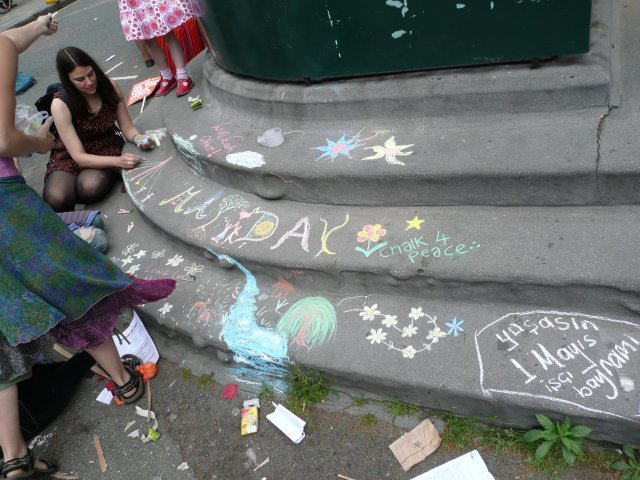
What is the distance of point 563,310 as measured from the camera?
2.29 meters

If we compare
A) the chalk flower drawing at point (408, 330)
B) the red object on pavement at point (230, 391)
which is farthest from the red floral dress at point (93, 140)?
the chalk flower drawing at point (408, 330)

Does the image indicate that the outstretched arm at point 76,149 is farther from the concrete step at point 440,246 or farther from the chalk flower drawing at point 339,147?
the chalk flower drawing at point 339,147

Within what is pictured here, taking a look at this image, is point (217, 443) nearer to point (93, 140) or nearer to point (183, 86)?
point (93, 140)

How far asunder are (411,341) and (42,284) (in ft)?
5.87

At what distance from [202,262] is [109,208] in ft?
4.47

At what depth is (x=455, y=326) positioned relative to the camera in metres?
2.39

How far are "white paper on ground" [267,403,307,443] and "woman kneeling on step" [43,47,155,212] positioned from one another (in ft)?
8.24

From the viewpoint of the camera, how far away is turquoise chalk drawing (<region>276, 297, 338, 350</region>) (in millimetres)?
2572

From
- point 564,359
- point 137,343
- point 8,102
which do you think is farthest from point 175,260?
point 564,359

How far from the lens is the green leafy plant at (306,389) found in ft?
8.21

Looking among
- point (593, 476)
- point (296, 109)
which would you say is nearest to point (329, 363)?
point (593, 476)

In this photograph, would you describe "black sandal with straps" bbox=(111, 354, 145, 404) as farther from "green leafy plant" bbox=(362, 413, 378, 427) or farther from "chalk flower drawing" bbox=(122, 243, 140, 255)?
"green leafy plant" bbox=(362, 413, 378, 427)

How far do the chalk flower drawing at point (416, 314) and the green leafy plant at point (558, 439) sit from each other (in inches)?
27.9

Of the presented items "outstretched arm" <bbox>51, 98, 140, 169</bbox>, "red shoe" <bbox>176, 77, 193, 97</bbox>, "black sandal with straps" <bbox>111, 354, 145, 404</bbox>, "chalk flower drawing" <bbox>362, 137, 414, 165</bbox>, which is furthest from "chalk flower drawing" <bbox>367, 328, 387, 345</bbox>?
"red shoe" <bbox>176, 77, 193, 97</bbox>
